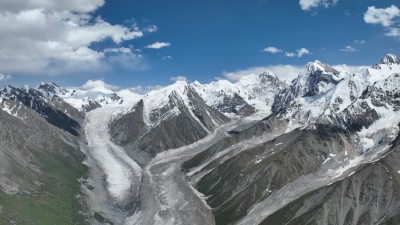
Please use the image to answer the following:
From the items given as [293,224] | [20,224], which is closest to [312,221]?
[293,224]

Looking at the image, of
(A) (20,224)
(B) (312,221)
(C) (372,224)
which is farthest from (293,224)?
(A) (20,224)

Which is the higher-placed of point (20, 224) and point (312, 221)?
point (20, 224)

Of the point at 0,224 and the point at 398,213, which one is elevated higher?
the point at 0,224

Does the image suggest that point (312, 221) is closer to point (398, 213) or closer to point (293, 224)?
point (293, 224)

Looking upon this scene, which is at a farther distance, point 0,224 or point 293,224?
point 293,224

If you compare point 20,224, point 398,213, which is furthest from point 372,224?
point 20,224

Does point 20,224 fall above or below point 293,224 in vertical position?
above

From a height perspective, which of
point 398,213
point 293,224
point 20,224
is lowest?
point 398,213

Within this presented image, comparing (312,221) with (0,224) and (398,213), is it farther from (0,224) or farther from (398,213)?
(0,224)

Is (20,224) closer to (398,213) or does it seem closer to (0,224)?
(0,224)
